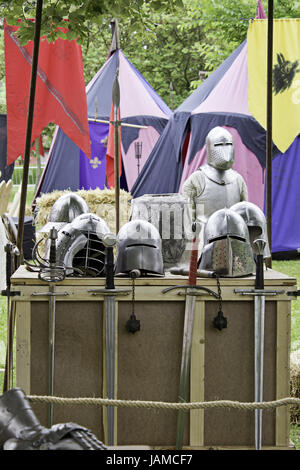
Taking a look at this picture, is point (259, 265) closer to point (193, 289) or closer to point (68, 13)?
point (193, 289)

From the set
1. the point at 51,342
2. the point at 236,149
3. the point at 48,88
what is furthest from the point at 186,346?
the point at 236,149

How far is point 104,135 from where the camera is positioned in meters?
13.2

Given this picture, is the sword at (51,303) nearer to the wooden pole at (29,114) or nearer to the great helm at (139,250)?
the great helm at (139,250)

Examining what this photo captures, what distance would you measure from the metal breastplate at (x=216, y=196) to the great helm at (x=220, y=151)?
0.20 meters

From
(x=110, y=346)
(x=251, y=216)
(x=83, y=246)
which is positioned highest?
(x=251, y=216)

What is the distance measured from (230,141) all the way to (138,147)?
640 cm

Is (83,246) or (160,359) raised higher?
(83,246)

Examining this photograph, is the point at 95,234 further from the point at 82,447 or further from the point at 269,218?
the point at 82,447

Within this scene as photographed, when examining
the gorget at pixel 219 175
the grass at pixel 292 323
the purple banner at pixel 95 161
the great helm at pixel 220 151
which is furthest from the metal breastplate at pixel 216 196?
the purple banner at pixel 95 161

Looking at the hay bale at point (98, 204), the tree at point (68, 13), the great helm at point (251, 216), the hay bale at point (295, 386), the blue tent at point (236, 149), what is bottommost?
the hay bale at point (295, 386)

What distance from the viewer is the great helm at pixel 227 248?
301cm

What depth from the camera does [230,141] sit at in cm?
657

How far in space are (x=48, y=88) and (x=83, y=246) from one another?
1.85 m
